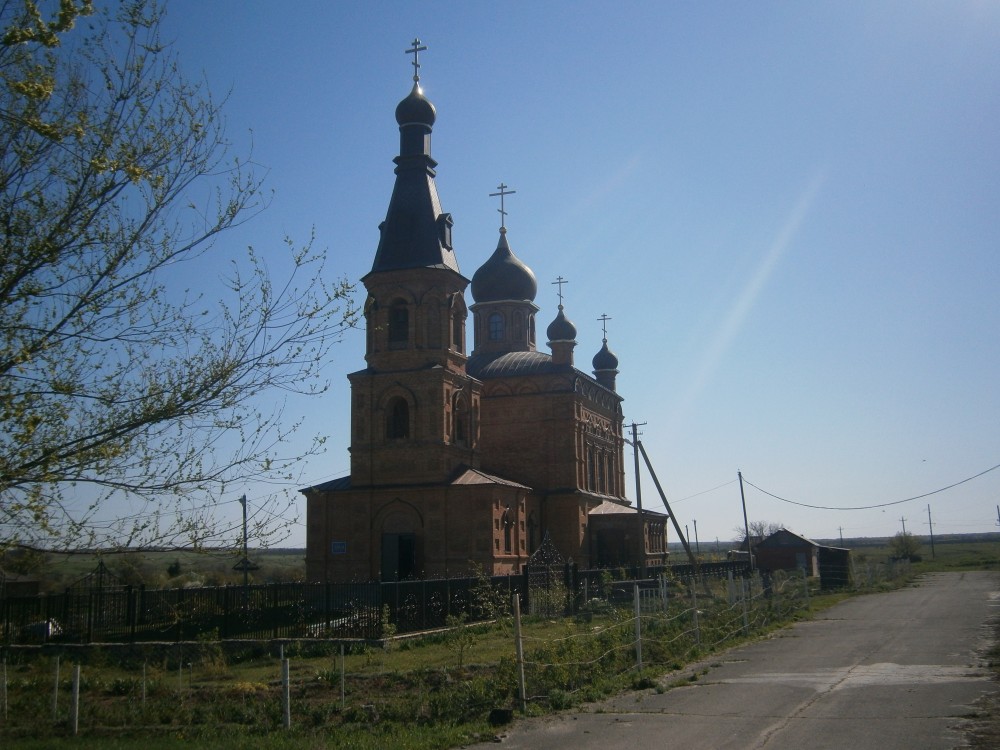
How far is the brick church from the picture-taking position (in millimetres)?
29359

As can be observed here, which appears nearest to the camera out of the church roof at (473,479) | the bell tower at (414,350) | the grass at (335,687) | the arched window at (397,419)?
the grass at (335,687)

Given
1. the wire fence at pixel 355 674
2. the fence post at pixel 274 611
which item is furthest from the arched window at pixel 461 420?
the fence post at pixel 274 611

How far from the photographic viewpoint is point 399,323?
31062 mm

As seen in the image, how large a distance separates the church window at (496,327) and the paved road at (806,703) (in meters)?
24.7

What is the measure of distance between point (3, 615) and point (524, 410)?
69.7 ft

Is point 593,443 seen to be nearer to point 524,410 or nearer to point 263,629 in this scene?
point 524,410

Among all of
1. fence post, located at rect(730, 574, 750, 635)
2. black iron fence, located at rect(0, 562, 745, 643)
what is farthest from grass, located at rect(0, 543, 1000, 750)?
black iron fence, located at rect(0, 562, 745, 643)

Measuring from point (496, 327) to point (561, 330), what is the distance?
338 centimetres

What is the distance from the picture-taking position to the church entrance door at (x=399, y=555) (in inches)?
1152

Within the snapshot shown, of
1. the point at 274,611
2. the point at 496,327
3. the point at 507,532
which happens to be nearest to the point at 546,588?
the point at 274,611

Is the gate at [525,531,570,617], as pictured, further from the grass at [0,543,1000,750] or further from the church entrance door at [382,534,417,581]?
the church entrance door at [382,534,417,581]

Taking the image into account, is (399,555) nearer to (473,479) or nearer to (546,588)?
(473,479)

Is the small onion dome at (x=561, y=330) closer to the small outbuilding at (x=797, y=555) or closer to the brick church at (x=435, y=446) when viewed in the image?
the brick church at (x=435, y=446)

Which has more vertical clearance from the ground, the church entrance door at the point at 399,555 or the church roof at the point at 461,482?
the church roof at the point at 461,482
